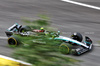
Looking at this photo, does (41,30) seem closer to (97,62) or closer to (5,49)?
(97,62)

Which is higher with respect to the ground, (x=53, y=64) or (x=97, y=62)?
(x=53, y=64)

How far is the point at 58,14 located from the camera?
14250 millimetres

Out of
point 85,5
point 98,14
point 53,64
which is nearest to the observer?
point 53,64

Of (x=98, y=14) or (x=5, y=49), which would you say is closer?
(x=5, y=49)

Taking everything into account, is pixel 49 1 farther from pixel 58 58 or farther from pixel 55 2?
pixel 58 58

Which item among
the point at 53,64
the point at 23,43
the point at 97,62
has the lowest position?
the point at 97,62

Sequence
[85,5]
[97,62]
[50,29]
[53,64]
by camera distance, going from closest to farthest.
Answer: [53,64], [50,29], [97,62], [85,5]

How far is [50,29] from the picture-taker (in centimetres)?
479

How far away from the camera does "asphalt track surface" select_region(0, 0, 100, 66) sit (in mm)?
12508

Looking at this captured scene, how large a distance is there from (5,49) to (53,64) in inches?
254

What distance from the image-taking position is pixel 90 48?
10.3m

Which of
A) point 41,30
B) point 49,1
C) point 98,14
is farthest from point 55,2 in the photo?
point 41,30

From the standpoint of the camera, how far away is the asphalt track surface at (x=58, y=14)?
12.5m

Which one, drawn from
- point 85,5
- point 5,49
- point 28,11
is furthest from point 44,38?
point 85,5
